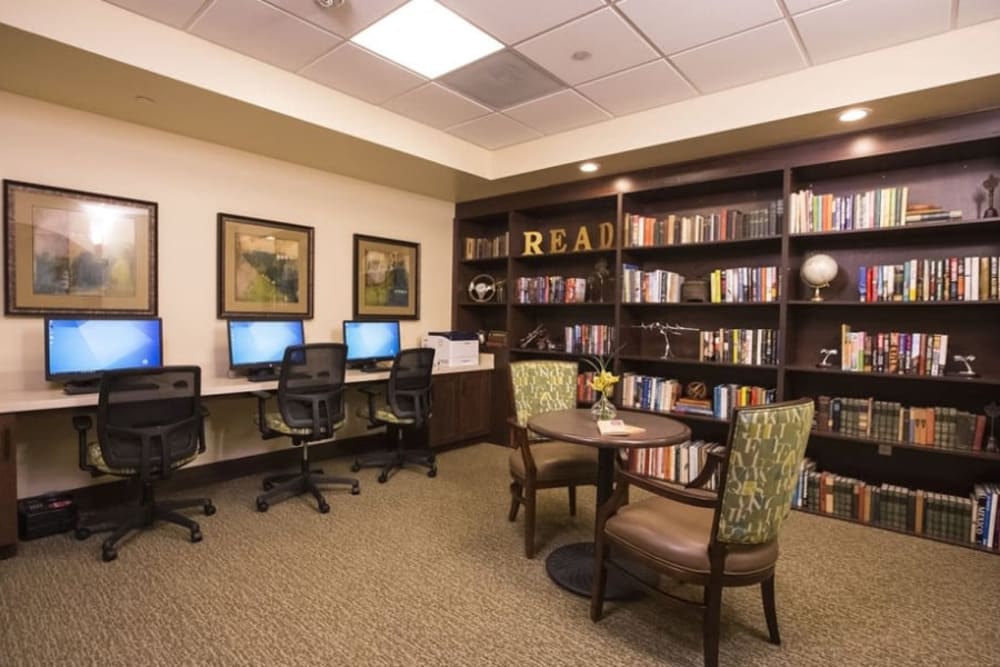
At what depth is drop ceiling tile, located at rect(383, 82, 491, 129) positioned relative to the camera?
3.48 metres

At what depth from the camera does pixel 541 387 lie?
11.0 ft

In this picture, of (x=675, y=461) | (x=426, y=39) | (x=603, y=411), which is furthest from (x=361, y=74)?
(x=675, y=461)

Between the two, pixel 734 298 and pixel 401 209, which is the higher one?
pixel 401 209

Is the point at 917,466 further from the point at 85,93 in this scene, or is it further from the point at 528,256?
the point at 85,93

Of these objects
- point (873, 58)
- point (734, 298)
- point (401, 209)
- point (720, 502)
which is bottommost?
point (720, 502)

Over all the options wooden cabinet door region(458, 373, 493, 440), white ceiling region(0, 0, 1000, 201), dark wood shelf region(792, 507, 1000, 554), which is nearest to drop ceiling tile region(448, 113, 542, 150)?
white ceiling region(0, 0, 1000, 201)

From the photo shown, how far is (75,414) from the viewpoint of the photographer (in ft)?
9.48

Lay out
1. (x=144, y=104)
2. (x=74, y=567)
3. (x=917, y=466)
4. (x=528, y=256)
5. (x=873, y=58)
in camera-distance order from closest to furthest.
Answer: (x=74, y=567), (x=873, y=58), (x=144, y=104), (x=917, y=466), (x=528, y=256)

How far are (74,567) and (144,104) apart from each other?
259cm

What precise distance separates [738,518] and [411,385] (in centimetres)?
279

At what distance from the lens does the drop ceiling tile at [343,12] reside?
2.53 metres

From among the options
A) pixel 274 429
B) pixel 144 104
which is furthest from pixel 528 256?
pixel 144 104

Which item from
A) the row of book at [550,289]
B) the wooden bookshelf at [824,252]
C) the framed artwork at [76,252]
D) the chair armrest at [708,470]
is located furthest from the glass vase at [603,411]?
the framed artwork at [76,252]

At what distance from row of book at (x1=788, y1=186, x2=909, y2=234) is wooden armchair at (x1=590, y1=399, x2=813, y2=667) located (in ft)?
6.85
